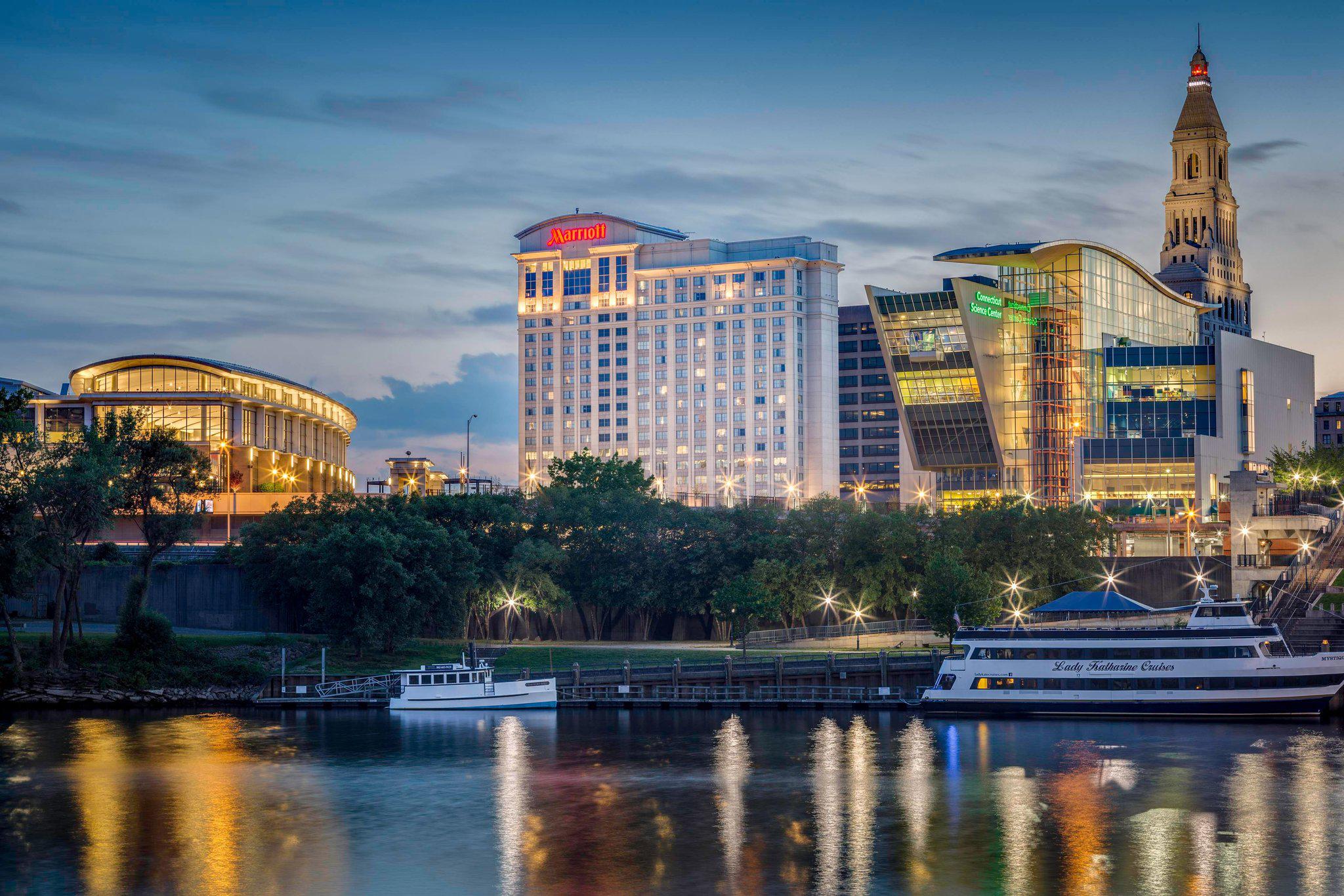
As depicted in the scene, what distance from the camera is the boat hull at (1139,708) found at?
9475 cm

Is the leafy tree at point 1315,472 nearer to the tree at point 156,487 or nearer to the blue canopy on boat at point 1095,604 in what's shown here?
the blue canopy on boat at point 1095,604

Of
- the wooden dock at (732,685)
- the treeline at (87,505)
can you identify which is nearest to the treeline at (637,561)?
the wooden dock at (732,685)

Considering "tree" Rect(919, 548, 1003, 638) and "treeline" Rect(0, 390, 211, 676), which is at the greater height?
"treeline" Rect(0, 390, 211, 676)

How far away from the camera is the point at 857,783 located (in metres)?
74.7

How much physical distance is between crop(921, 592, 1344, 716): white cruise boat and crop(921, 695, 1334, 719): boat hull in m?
0.06

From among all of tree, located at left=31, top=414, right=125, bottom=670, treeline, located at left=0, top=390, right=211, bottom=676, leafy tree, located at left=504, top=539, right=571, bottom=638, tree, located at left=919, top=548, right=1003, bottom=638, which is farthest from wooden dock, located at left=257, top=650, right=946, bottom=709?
leafy tree, located at left=504, top=539, right=571, bottom=638

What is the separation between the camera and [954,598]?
12269cm

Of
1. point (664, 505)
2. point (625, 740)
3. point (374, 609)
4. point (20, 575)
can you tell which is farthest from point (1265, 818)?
point (664, 505)

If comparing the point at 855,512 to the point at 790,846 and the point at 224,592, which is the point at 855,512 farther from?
the point at 790,846

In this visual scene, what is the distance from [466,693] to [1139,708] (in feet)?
149

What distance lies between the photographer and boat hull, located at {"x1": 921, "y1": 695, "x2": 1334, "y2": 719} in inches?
3730

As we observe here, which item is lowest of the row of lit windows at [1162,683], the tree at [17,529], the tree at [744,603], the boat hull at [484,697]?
the boat hull at [484,697]

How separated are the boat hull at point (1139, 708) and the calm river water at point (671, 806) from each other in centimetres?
101

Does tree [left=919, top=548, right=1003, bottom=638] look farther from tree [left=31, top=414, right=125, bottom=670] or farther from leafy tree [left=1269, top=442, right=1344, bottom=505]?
tree [left=31, top=414, right=125, bottom=670]
